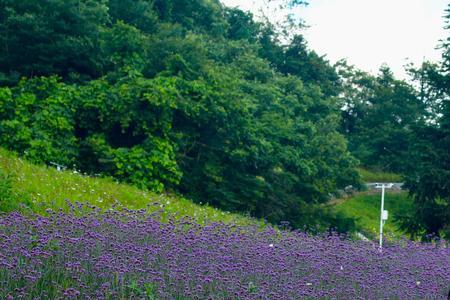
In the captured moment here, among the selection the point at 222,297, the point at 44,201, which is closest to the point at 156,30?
the point at 44,201

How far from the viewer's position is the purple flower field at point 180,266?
6.18 metres

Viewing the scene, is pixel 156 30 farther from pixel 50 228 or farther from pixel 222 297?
pixel 222 297

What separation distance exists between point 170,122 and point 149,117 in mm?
632

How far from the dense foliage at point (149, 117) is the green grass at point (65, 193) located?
1680 millimetres

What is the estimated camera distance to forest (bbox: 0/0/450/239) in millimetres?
17203

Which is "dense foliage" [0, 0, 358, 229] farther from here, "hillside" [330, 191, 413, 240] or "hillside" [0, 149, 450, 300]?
"hillside" [330, 191, 413, 240]

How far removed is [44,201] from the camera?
36.1 ft

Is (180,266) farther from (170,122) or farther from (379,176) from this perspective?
(379,176)

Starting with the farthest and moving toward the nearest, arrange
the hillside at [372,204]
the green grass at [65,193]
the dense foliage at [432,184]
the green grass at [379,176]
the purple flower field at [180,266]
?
the green grass at [379,176] → the hillside at [372,204] → the dense foliage at [432,184] → the green grass at [65,193] → the purple flower field at [180,266]

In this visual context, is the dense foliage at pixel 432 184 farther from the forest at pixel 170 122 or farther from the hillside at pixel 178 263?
the hillside at pixel 178 263

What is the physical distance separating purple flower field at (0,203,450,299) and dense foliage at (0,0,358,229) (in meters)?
7.51

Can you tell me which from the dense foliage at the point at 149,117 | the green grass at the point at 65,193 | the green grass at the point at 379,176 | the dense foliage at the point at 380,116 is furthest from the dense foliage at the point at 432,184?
the green grass at the point at 379,176

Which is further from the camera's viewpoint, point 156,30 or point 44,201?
point 156,30

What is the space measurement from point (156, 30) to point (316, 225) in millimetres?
9931
